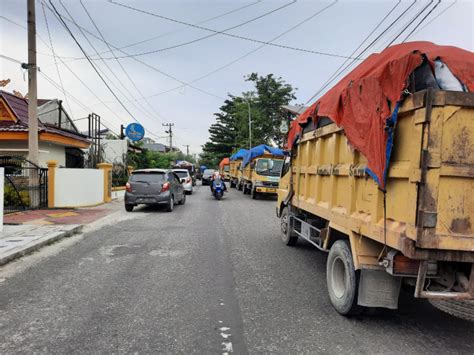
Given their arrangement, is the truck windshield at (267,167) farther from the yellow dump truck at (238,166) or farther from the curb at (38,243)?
the curb at (38,243)

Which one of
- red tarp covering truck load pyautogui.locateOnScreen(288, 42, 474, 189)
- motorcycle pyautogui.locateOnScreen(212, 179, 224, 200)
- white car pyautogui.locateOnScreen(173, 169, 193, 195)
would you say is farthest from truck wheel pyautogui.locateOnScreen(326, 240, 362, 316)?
white car pyautogui.locateOnScreen(173, 169, 193, 195)

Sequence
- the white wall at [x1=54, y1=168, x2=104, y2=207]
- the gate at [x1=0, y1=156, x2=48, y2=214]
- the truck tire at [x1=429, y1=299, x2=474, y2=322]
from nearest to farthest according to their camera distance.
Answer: the truck tire at [x1=429, y1=299, x2=474, y2=322] → the gate at [x1=0, y1=156, x2=48, y2=214] → the white wall at [x1=54, y1=168, x2=104, y2=207]

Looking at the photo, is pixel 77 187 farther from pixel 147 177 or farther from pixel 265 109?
pixel 265 109

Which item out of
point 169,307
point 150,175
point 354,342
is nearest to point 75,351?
point 169,307

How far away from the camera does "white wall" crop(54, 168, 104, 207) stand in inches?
584

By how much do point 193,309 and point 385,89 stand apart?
3.19 metres

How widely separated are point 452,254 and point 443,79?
58.9 inches

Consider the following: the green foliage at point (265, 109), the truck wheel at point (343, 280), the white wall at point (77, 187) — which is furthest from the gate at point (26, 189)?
the green foliage at point (265, 109)

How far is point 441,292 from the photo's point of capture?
3.42m

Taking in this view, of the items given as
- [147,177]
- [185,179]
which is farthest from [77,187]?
[185,179]

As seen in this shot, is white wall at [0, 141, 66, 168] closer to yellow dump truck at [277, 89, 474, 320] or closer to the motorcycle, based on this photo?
the motorcycle

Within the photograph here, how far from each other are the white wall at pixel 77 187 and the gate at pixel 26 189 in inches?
18.4

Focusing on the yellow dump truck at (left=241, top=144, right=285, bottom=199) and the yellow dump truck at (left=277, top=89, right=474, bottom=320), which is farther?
the yellow dump truck at (left=241, top=144, right=285, bottom=199)

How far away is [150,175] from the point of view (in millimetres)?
14688
